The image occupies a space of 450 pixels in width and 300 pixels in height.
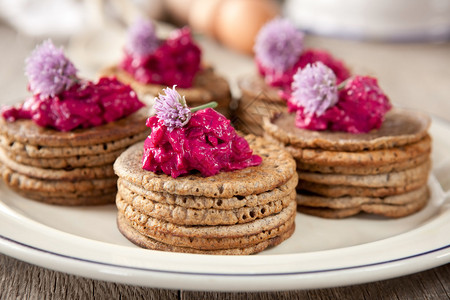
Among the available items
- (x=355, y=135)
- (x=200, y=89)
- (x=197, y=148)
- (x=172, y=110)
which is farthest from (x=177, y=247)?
(x=200, y=89)

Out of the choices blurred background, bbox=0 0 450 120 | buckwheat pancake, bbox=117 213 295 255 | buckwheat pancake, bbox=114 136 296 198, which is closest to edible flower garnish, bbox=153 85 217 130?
buckwheat pancake, bbox=114 136 296 198

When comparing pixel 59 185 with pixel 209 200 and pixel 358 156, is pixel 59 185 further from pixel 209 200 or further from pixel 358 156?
pixel 358 156

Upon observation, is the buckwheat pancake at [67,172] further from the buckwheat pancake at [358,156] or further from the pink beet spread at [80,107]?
the buckwheat pancake at [358,156]

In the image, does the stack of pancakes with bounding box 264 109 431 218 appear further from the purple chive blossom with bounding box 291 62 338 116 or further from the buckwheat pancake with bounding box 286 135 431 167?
the purple chive blossom with bounding box 291 62 338 116

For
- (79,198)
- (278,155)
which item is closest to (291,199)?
(278,155)

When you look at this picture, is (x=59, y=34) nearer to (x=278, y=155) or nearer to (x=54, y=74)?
(x=54, y=74)

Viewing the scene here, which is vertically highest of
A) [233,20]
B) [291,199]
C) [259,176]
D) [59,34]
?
[259,176]
